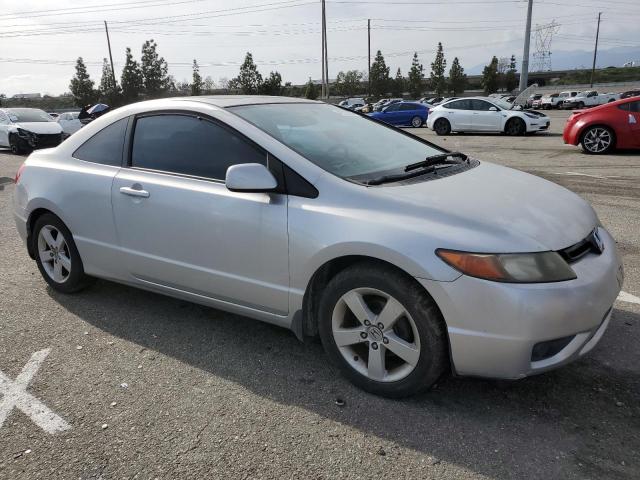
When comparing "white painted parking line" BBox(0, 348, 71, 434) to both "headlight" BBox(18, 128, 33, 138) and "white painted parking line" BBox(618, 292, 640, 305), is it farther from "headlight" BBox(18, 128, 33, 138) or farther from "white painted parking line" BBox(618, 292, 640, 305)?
"headlight" BBox(18, 128, 33, 138)

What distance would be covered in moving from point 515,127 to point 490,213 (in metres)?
17.9

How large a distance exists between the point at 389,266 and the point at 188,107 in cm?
179

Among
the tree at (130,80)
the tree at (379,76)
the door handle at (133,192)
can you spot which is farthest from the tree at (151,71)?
the door handle at (133,192)

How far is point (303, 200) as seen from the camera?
288 cm

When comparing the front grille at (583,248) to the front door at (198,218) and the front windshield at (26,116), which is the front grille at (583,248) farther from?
the front windshield at (26,116)

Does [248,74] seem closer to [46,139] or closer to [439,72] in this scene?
[439,72]

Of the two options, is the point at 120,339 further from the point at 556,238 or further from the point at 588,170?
the point at 588,170

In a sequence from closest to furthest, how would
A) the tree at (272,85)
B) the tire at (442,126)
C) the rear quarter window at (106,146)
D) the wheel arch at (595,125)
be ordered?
the rear quarter window at (106,146)
the wheel arch at (595,125)
the tire at (442,126)
the tree at (272,85)

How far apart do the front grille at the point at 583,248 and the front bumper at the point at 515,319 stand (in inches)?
1.6

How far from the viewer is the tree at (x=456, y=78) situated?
296ft

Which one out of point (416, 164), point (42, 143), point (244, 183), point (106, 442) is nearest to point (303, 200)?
point (244, 183)

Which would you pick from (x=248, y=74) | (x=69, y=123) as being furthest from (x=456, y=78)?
(x=69, y=123)

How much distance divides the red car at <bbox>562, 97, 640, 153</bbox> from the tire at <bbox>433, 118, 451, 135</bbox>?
825 cm

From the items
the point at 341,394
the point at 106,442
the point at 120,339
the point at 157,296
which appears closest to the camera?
the point at 106,442
